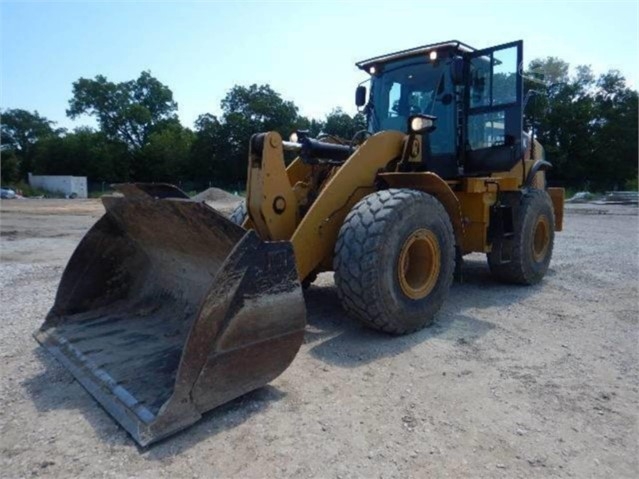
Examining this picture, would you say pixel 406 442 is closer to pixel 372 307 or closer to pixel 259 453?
pixel 259 453

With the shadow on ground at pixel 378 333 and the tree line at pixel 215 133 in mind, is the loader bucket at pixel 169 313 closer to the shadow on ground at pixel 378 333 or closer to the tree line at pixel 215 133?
the shadow on ground at pixel 378 333

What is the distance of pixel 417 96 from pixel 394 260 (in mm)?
2615

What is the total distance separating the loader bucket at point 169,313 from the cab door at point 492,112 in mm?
3581

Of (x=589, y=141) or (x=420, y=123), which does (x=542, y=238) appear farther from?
(x=589, y=141)

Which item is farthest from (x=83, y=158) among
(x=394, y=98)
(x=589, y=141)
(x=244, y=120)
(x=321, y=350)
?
(x=321, y=350)

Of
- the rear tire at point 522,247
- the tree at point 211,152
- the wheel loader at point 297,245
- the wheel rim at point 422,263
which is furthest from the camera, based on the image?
the tree at point 211,152

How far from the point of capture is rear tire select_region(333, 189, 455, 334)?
3582 mm

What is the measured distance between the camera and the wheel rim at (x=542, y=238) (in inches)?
250

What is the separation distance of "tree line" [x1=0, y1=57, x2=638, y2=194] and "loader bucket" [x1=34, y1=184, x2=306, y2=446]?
29.9 metres

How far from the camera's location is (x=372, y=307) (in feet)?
11.9

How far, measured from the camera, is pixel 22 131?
69.0 meters

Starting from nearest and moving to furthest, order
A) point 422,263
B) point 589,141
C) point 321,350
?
point 321,350, point 422,263, point 589,141

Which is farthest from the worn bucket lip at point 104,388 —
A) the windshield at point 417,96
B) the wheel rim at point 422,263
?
the windshield at point 417,96

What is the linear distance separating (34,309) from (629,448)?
505 cm
